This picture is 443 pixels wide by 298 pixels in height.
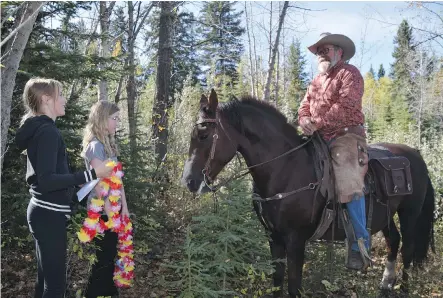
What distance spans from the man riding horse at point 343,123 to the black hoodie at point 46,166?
8.56 ft

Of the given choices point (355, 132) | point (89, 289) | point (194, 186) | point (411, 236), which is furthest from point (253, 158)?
point (411, 236)

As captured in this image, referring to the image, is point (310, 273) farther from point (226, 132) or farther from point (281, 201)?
point (226, 132)

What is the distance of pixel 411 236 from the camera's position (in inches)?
209

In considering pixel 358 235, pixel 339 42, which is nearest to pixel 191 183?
pixel 358 235

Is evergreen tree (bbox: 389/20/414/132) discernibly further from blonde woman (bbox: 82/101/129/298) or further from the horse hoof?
blonde woman (bbox: 82/101/129/298)

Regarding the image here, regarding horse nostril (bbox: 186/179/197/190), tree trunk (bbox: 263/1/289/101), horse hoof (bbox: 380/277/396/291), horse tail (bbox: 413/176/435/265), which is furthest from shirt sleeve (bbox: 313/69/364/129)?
tree trunk (bbox: 263/1/289/101)

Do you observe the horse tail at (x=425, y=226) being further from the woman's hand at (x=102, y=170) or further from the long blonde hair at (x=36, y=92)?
the long blonde hair at (x=36, y=92)

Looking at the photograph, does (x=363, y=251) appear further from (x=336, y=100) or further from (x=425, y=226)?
(x=425, y=226)

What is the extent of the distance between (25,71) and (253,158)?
352cm

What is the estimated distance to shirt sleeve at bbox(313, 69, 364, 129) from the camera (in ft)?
12.5

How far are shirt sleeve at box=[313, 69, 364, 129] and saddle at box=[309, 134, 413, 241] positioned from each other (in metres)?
0.32

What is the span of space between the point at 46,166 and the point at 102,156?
37.6 inches

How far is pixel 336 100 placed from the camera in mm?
3980

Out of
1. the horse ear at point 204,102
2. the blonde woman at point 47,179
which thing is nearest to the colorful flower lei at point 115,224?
the blonde woman at point 47,179
